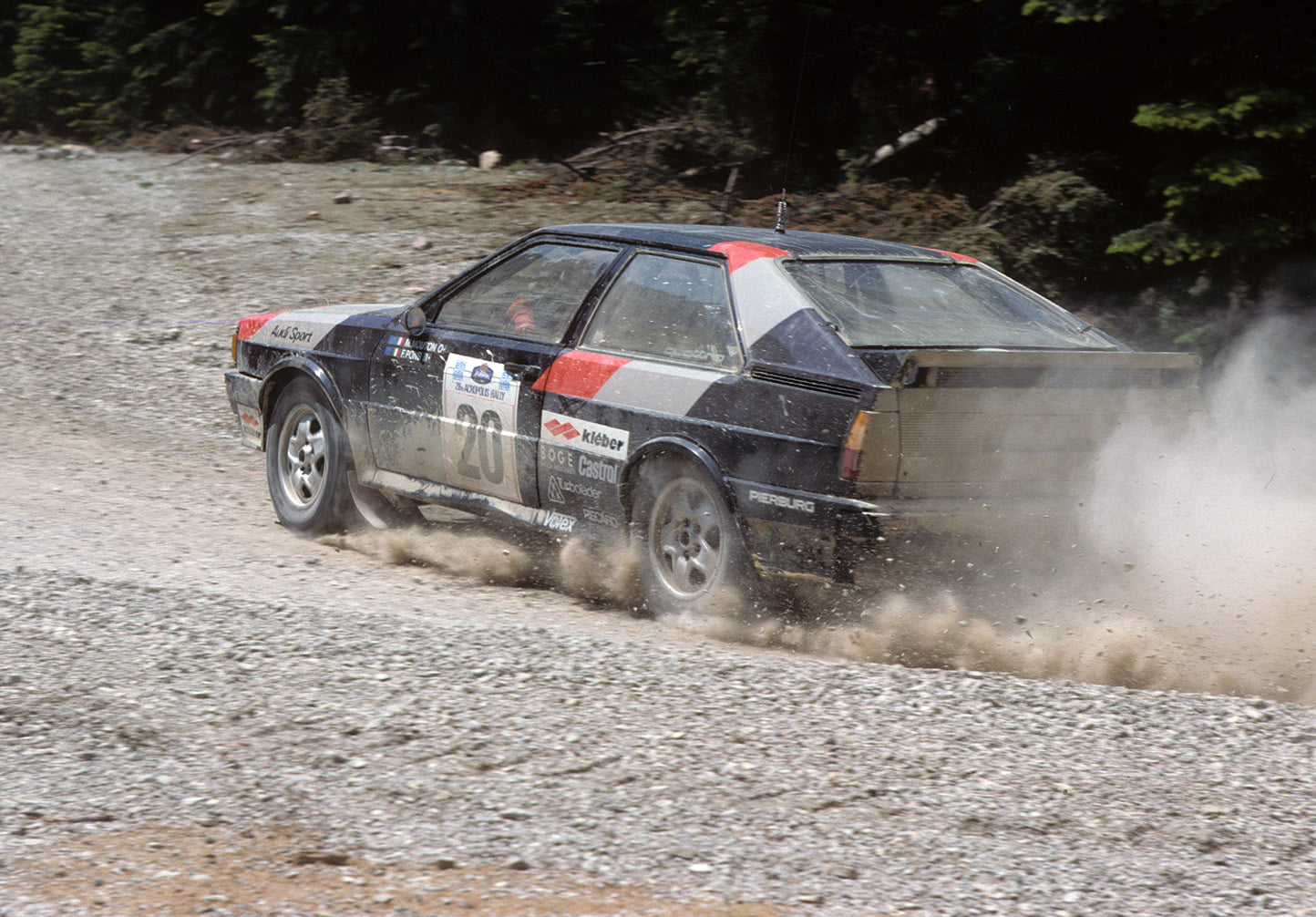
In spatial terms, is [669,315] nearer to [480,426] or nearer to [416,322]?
[480,426]

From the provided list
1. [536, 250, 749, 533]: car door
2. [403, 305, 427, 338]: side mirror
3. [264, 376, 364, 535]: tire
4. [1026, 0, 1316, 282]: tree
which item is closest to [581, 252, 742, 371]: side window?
[536, 250, 749, 533]: car door

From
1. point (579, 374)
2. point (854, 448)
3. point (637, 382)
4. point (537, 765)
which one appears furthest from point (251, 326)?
point (537, 765)

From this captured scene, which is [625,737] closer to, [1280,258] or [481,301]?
[481,301]

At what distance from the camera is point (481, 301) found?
6465mm

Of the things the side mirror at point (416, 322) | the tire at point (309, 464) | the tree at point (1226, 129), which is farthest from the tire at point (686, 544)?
the tree at point (1226, 129)

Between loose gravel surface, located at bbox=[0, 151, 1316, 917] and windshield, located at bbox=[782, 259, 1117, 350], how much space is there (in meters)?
1.26

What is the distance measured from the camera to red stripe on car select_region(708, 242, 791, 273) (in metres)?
5.62

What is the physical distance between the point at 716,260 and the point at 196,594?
235cm

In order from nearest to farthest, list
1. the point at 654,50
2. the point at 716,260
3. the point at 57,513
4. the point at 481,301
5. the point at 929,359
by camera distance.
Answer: the point at 929,359
the point at 716,260
the point at 481,301
the point at 57,513
the point at 654,50

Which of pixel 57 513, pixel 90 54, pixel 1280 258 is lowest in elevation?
pixel 57 513

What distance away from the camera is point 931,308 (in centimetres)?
568

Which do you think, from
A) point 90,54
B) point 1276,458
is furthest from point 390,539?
point 90,54

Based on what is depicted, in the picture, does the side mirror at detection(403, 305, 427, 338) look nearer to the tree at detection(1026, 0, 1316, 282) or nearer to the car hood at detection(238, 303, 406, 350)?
the car hood at detection(238, 303, 406, 350)

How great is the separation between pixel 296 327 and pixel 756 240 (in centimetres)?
258
